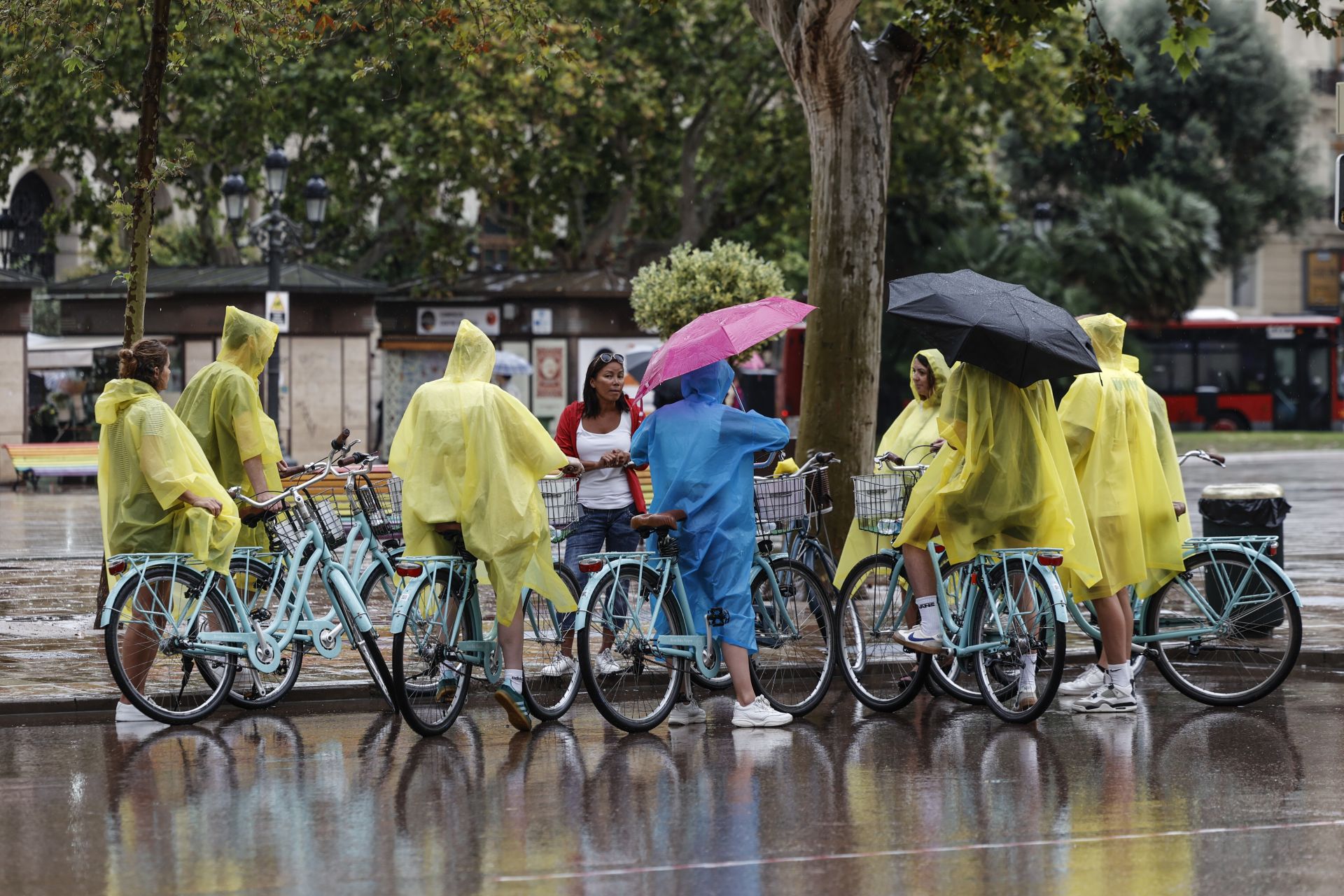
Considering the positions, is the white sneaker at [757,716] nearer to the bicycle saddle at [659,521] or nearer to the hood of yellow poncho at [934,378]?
→ the bicycle saddle at [659,521]

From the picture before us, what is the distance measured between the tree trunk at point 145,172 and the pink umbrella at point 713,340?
12.9ft

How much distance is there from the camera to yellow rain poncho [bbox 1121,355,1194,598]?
8992 millimetres

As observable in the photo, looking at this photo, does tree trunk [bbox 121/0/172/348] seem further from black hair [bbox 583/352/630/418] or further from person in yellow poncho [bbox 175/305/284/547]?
black hair [bbox 583/352/630/418]

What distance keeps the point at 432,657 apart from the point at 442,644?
0.07m

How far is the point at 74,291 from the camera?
30.9 m

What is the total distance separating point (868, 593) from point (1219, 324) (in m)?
40.3

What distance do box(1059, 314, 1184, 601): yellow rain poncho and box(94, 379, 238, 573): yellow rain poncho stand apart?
3804mm

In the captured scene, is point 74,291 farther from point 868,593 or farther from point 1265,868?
point 1265,868

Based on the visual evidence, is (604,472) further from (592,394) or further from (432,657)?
(432,657)

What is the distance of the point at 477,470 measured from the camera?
26.8 ft

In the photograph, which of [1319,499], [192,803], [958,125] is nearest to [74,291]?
[958,125]

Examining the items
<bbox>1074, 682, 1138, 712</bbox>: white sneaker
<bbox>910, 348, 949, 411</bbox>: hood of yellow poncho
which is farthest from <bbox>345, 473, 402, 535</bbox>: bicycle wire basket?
<bbox>1074, 682, 1138, 712</bbox>: white sneaker

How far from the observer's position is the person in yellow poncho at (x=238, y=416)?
8.99 m

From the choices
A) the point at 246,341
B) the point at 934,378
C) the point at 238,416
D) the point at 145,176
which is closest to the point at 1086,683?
the point at 934,378
